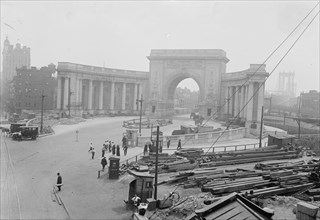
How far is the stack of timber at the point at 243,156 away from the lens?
21.4m

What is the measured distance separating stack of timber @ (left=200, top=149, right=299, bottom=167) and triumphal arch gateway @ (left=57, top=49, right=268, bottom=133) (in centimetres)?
3451

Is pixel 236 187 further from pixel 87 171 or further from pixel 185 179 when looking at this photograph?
pixel 87 171

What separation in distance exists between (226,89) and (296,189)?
174 feet

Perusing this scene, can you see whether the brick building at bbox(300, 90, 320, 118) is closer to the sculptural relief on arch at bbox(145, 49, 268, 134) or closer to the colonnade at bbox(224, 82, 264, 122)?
the sculptural relief on arch at bbox(145, 49, 268, 134)

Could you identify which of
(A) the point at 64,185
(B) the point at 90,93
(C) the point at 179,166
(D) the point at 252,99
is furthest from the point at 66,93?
(A) the point at 64,185

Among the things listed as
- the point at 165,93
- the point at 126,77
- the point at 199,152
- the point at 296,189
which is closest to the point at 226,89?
the point at 165,93

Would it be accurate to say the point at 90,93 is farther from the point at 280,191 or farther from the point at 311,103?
the point at 311,103

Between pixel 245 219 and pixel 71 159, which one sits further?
pixel 71 159

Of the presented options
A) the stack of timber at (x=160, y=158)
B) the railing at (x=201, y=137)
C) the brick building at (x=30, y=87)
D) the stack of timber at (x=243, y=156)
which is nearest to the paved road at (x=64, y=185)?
the railing at (x=201, y=137)

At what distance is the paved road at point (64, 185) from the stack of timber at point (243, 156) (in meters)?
6.83

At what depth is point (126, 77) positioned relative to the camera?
70.6 metres

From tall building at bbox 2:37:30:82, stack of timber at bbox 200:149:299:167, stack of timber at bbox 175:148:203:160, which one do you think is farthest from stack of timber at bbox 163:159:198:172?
tall building at bbox 2:37:30:82

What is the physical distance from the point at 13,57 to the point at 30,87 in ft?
145

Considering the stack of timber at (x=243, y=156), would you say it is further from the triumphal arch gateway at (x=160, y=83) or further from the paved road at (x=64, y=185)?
the triumphal arch gateway at (x=160, y=83)
